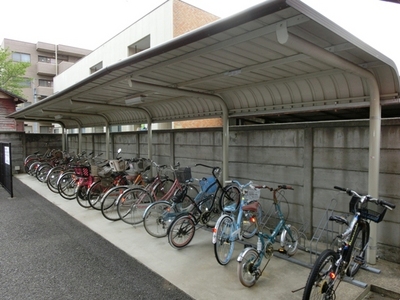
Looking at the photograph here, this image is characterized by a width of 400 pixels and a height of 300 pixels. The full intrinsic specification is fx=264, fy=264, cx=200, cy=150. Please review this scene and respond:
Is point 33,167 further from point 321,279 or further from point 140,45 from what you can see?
point 321,279

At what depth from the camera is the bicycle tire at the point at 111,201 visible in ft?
16.0

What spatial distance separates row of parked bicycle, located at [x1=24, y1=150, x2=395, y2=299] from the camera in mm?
2418

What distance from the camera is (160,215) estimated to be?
407 cm

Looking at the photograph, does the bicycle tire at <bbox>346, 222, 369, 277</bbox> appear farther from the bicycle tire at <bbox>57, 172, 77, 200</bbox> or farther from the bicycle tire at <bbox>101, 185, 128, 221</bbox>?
the bicycle tire at <bbox>57, 172, 77, 200</bbox>

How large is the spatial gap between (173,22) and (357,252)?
10.2 metres

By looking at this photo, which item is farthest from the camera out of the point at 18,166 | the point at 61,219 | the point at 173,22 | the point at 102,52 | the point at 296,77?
the point at 102,52

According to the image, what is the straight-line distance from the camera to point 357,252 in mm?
3025

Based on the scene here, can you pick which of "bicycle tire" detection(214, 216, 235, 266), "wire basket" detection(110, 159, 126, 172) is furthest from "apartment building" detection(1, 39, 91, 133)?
"bicycle tire" detection(214, 216, 235, 266)

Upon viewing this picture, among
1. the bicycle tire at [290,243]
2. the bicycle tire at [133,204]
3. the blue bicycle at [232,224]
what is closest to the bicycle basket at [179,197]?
the bicycle tire at [133,204]

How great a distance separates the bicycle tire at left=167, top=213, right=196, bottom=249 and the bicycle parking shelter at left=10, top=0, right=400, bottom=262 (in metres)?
1.31

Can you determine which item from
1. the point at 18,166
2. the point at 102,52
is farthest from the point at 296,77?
the point at 102,52

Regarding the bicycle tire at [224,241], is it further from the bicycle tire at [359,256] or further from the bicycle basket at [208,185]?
the bicycle tire at [359,256]

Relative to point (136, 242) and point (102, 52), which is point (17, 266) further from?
point (102, 52)

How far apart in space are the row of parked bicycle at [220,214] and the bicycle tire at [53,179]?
102cm
